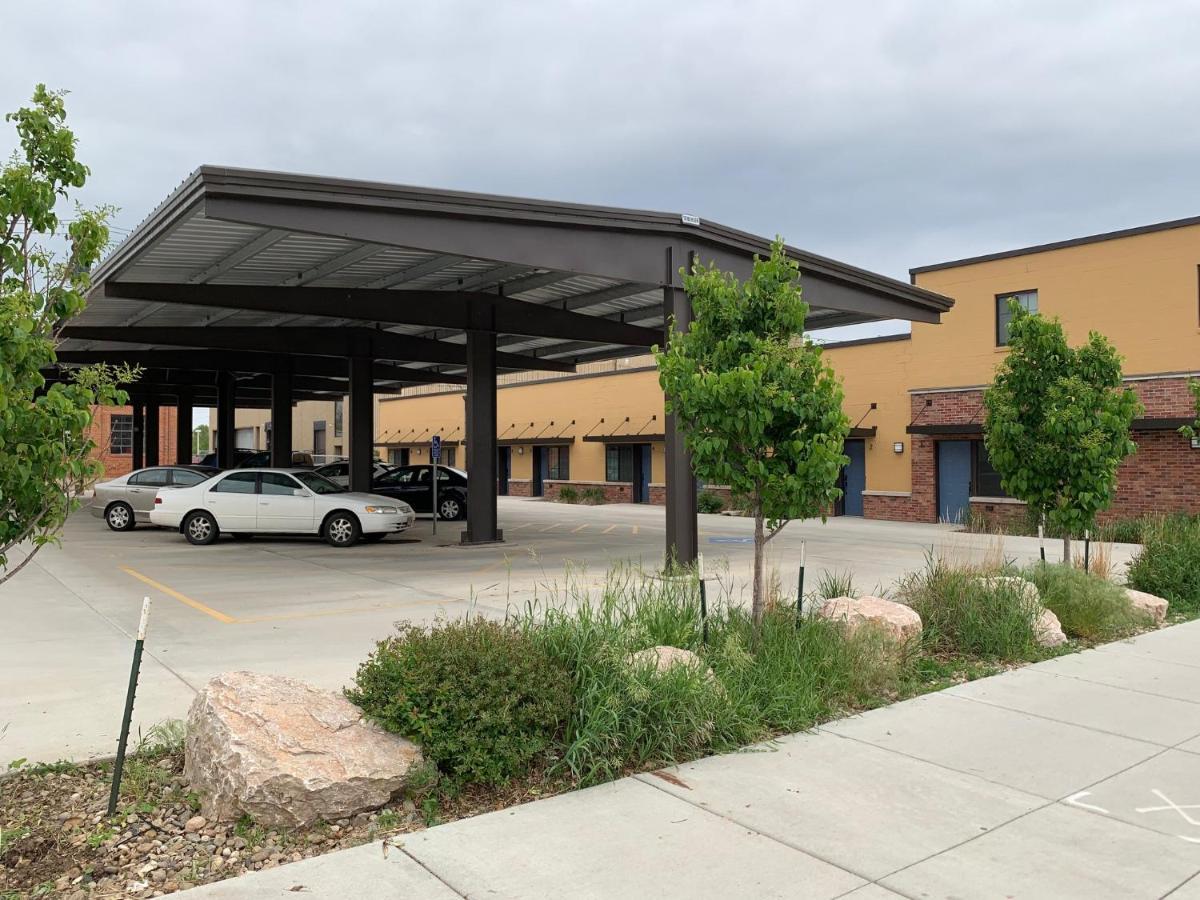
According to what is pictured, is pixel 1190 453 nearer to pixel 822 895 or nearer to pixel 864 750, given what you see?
pixel 864 750

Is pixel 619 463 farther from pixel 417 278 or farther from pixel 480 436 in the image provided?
pixel 417 278

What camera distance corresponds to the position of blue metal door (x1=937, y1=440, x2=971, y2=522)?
26.2 meters

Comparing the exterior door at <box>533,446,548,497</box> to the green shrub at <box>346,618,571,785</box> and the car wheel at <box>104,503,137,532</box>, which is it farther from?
the green shrub at <box>346,618,571,785</box>

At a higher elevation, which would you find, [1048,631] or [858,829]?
[1048,631]

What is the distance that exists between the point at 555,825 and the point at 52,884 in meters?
2.30

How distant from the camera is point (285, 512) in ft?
63.9

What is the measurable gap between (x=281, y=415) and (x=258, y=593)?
16.6 meters

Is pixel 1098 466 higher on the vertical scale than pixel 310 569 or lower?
higher

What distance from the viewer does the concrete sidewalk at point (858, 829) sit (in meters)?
4.24

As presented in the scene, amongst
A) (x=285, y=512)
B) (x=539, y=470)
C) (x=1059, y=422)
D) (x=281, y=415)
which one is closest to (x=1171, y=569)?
(x=1059, y=422)

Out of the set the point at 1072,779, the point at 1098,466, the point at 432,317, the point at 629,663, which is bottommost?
the point at 1072,779

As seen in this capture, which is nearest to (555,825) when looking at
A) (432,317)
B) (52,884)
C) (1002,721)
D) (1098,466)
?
(52,884)

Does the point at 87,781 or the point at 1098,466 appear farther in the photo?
the point at 1098,466

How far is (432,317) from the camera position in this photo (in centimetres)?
1909
